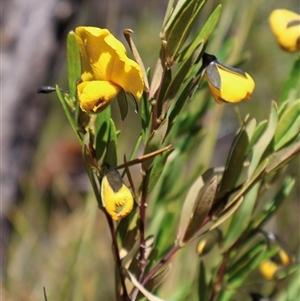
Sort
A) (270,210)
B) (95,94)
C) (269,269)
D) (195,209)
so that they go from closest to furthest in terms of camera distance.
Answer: (95,94)
(195,209)
(270,210)
(269,269)

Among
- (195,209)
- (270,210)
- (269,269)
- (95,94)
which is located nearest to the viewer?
(95,94)

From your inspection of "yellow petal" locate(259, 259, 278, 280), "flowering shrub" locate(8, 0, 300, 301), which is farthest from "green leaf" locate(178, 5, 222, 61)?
"yellow petal" locate(259, 259, 278, 280)

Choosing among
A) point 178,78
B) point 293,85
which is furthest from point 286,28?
point 178,78

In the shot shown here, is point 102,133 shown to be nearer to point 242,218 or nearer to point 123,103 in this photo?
point 123,103

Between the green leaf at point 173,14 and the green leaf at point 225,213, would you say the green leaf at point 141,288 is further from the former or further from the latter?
the green leaf at point 173,14

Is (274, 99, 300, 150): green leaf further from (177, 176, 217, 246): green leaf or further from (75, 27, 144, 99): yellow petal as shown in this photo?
(75, 27, 144, 99): yellow petal

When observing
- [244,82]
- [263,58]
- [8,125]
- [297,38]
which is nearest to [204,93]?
[297,38]
